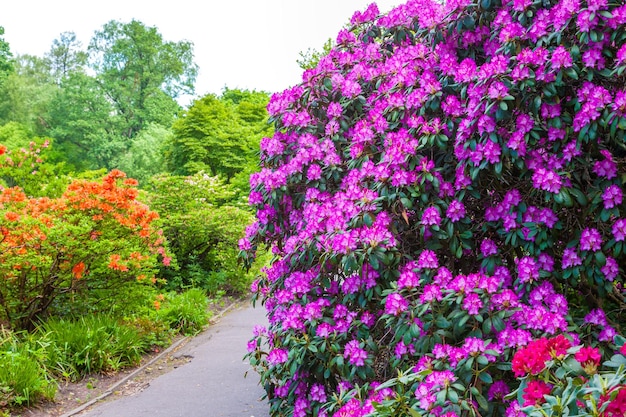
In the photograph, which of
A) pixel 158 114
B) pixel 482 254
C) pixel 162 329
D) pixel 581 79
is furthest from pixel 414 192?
pixel 158 114

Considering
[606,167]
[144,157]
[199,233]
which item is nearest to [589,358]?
[606,167]

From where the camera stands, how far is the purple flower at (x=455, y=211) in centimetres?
291

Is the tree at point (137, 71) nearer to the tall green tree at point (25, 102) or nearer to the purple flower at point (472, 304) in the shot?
the tall green tree at point (25, 102)

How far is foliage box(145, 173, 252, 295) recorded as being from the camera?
10227 mm

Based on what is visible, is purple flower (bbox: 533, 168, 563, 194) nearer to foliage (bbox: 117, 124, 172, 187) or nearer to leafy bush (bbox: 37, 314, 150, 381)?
leafy bush (bbox: 37, 314, 150, 381)

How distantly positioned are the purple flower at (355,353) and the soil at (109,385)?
2.99 m

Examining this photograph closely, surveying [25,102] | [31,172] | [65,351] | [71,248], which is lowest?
[65,351]

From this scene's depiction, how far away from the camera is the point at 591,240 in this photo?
2670 mm

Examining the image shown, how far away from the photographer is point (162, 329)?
714cm

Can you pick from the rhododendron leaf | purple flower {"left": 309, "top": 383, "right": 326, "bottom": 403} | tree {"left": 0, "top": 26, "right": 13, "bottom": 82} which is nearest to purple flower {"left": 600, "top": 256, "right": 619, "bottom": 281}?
the rhododendron leaf

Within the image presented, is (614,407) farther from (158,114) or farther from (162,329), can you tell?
(158,114)

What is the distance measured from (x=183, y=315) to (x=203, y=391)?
2.67 meters

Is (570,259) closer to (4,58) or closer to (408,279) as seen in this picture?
(408,279)

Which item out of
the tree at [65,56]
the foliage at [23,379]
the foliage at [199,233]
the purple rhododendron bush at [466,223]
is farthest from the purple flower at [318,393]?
the tree at [65,56]
